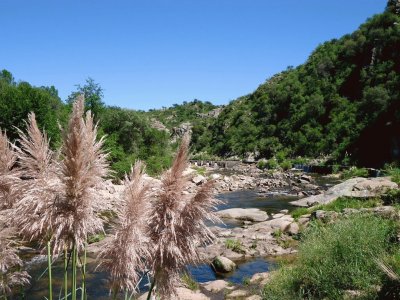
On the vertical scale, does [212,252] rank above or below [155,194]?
below

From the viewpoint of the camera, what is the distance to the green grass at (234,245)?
52.6ft

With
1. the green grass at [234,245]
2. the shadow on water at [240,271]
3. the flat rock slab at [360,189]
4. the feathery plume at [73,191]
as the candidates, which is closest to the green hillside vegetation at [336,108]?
the flat rock slab at [360,189]

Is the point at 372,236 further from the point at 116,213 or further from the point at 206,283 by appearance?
the point at 116,213

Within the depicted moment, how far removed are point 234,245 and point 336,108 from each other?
59717 millimetres

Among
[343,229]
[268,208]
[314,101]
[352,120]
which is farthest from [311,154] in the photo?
[343,229]

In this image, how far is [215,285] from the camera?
11984mm

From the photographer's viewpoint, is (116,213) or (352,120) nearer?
(116,213)

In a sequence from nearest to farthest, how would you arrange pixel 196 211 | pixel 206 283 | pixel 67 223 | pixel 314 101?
1. pixel 67 223
2. pixel 196 211
3. pixel 206 283
4. pixel 314 101

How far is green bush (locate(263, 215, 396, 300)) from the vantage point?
778 centimetres

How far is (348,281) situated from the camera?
796 centimetres

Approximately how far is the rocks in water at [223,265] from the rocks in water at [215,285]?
1324 mm

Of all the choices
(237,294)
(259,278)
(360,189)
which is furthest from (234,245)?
(360,189)

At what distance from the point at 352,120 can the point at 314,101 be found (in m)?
11.7

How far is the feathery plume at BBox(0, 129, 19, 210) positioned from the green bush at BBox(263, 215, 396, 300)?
21.9 ft
